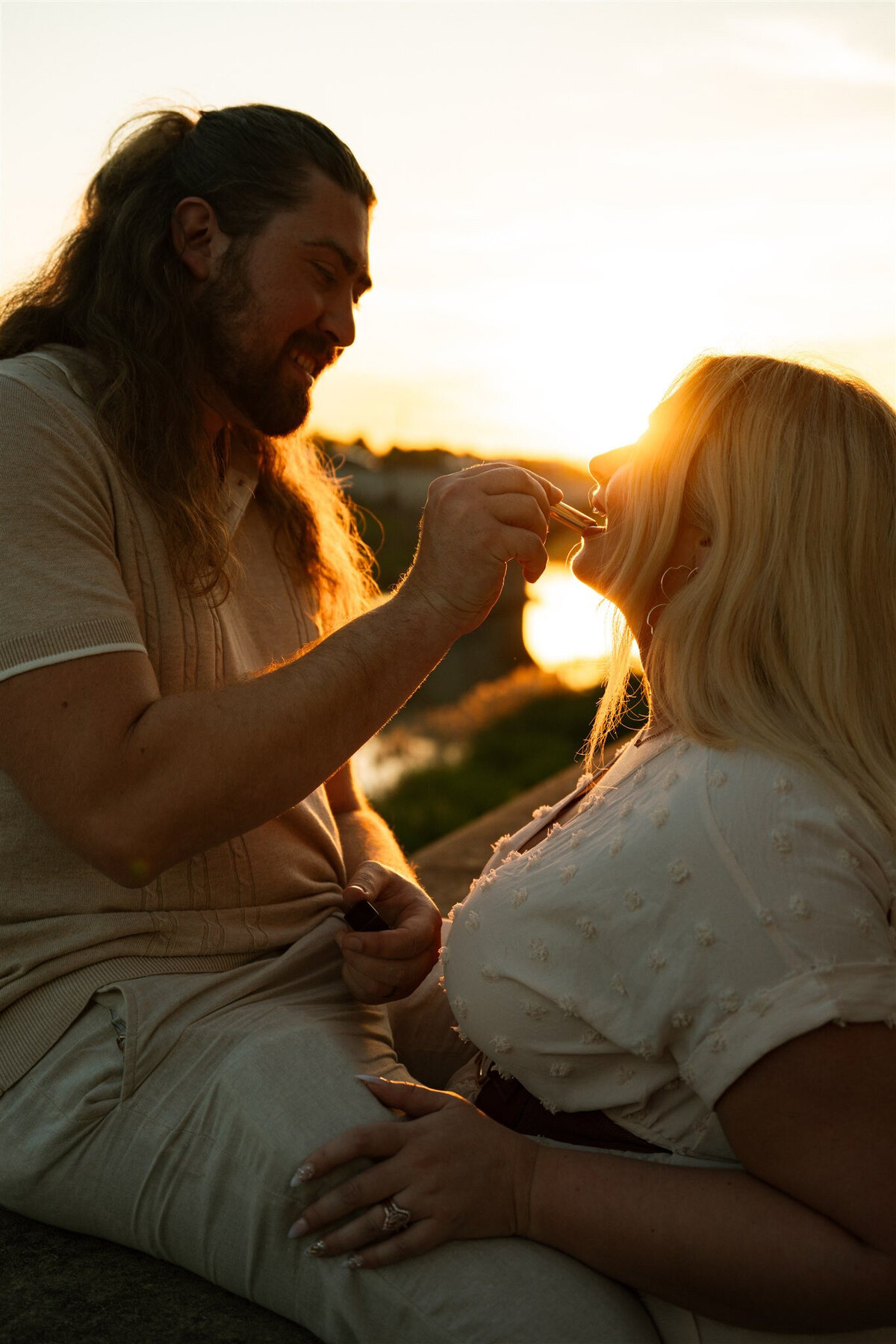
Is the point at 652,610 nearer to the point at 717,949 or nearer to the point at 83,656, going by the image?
the point at 717,949

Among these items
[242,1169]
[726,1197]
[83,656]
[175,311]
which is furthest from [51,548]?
[726,1197]

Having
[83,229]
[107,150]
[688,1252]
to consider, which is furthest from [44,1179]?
[107,150]

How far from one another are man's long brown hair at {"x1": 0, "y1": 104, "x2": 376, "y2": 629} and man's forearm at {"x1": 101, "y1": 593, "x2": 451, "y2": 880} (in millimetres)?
408

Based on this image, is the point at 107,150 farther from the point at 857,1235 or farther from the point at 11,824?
the point at 857,1235

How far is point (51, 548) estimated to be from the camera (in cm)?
186

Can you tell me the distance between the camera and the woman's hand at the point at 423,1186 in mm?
1646

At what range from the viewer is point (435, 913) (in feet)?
7.91

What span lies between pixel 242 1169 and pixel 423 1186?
0.32m

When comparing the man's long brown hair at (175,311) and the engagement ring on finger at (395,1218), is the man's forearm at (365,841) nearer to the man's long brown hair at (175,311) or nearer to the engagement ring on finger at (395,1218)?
the man's long brown hair at (175,311)

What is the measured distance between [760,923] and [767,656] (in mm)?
490

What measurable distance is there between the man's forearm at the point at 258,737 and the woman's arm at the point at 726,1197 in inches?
21.7

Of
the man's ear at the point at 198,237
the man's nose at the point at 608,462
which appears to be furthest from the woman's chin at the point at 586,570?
the man's ear at the point at 198,237

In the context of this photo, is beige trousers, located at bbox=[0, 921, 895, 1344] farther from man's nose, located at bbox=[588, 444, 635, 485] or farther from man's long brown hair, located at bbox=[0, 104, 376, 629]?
man's nose, located at bbox=[588, 444, 635, 485]

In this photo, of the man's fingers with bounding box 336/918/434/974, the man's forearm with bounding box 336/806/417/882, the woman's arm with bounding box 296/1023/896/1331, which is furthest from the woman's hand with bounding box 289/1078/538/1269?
the man's forearm with bounding box 336/806/417/882
